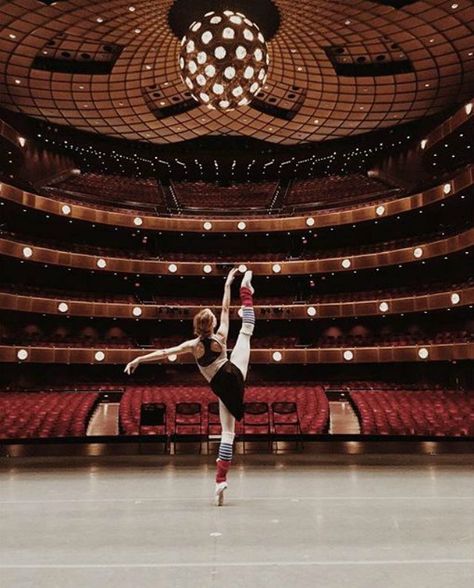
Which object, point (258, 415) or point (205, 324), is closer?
point (205, 324)

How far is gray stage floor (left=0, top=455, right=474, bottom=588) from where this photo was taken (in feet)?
9.45

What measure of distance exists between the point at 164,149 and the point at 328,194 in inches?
369

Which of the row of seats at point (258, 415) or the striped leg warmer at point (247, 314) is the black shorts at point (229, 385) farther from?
the row of seats at point (258, 415)

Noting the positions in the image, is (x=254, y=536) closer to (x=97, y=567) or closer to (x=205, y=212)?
(x=97, y=567)

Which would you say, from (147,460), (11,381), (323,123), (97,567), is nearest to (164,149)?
(323,123)

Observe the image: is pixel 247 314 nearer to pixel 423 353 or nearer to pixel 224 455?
pixel 224 455

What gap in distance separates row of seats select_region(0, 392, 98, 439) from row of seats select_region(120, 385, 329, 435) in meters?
1.09

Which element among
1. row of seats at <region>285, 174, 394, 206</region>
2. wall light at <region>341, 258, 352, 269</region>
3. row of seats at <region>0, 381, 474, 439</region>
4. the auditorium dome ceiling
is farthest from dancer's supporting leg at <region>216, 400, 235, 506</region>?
row of seats at <region>285, 174, 394, 206</region>

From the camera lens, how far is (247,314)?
5.26m

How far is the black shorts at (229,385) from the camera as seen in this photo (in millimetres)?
4941

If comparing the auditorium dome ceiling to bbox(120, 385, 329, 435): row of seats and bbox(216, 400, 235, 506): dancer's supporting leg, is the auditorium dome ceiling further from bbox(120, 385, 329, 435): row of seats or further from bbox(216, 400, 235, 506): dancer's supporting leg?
bbox(216, 400, 235, 506): dancer's supporting leg

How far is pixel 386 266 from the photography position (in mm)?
23297

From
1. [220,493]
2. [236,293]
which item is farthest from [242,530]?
[236,293]

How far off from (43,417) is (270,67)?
52.6 feet
